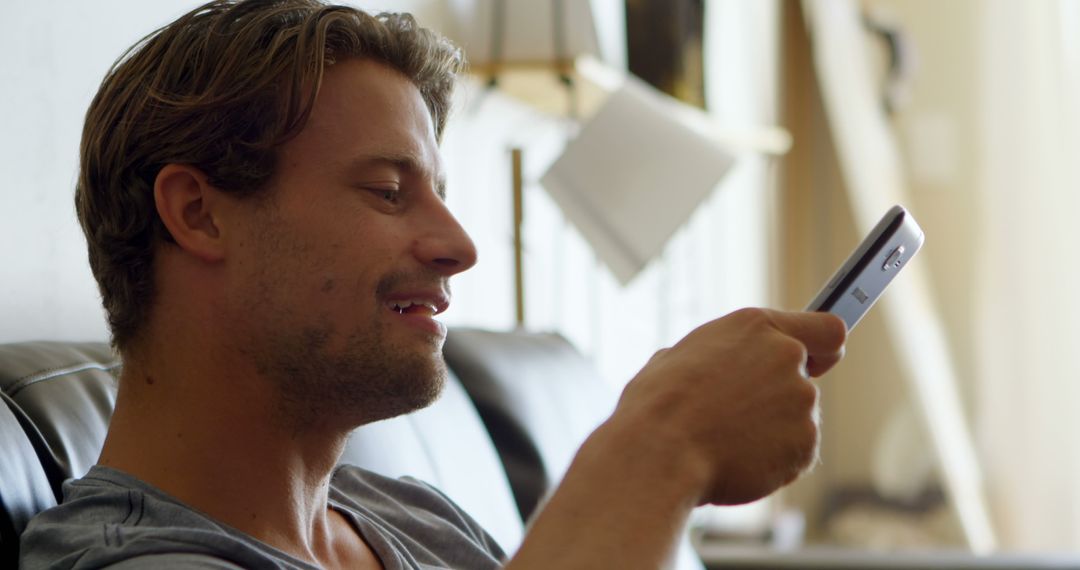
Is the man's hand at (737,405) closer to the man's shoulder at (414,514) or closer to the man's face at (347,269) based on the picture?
the man's face at (347,269)

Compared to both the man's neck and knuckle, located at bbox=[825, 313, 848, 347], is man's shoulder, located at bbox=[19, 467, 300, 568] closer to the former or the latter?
the man's neck

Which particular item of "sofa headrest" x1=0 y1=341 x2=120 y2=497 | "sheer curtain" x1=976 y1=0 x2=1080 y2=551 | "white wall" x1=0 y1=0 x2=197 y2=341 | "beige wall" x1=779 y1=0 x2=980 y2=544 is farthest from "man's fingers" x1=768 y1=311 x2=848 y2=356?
"beige wall" x1=779 y1=0 x2=980 y2=544

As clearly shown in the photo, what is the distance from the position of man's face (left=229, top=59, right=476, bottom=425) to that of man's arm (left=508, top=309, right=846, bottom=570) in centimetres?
22

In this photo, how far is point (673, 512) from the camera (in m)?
0.69

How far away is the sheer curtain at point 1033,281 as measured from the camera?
11.6 ft

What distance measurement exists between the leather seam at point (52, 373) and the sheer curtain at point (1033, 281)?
3.15 m

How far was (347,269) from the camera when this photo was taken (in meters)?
0.90

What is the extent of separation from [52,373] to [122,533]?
0.25 m

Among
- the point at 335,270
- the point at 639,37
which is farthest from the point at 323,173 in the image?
the point at 639,37

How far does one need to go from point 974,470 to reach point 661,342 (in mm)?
1414

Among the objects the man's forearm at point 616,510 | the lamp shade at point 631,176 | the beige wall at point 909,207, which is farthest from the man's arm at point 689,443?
the beige wall at point 909,207

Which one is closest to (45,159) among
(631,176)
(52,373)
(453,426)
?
(52,373)

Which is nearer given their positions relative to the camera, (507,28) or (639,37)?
(507,28)

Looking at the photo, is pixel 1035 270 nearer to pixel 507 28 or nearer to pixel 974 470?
pixel 974 470
